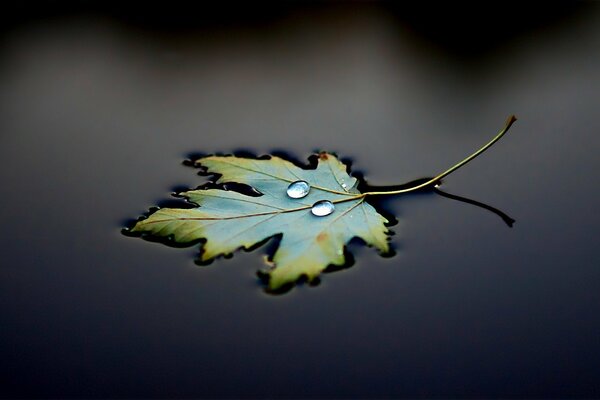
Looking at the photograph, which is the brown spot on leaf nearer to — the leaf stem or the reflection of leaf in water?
the reflection of leaf in water

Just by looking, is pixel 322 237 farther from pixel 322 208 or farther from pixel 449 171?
pixel 449 171

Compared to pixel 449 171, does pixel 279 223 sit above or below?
below

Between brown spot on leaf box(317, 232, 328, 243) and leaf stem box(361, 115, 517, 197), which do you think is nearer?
brown spot on leaf box(317, 232, 328, 243)

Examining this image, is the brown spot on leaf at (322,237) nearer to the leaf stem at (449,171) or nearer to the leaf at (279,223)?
the leaf at (279,223)

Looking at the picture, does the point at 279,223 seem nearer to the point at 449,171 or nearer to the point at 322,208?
the point at 322,208

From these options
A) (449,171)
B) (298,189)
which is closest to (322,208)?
(298,189)

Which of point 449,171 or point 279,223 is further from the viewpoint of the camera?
Answer: point 449,171

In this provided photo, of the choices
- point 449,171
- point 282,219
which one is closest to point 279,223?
point 282,219

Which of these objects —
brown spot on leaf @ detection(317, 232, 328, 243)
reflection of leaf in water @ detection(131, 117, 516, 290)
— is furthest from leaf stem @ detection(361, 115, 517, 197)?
brown spot on leaf @ detection(317, 232, 328, 243)
